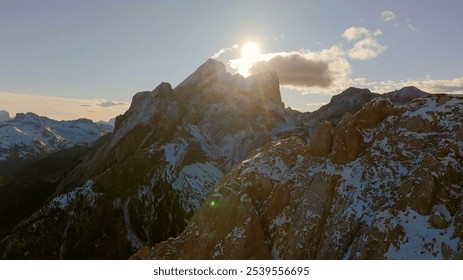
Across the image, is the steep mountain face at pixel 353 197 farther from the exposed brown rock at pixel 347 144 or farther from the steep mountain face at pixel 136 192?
the steep mountain face at pixel 136 192

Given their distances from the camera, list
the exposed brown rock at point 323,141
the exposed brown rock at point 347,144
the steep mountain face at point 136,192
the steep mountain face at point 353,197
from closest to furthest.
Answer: the steep mountain face at point 353,197, the exposed brown rock at point 347,144, the exposed brown rock at point 323,141, the steep mountain face at point 136,192

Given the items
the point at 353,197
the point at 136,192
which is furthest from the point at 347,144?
the point at 136,192

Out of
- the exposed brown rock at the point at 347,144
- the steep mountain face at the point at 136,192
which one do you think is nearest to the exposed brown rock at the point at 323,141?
the exposed brown rock at the point at 347,144

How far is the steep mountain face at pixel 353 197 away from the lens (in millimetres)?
35906

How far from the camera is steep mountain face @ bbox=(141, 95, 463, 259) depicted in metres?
A: 35.9

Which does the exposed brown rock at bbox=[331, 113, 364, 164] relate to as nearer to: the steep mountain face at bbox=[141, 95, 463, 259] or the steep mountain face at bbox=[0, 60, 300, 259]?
the steep mountain face at bbox=[141, 95, 463, 259]

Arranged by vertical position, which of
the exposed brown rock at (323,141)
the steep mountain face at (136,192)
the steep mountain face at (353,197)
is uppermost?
the exposed brown rock at (323,141)

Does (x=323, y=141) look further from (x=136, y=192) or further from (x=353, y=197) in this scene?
(x=136, y=192)

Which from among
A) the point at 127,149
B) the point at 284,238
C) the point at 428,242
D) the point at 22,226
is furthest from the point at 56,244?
the point at 428,242

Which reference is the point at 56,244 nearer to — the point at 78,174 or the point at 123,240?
the point at 123,240

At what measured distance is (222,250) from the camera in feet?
140

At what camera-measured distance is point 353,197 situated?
41.8 metres

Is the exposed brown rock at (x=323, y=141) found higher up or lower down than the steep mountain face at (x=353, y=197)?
higher up

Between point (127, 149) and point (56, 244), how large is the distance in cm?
6471
